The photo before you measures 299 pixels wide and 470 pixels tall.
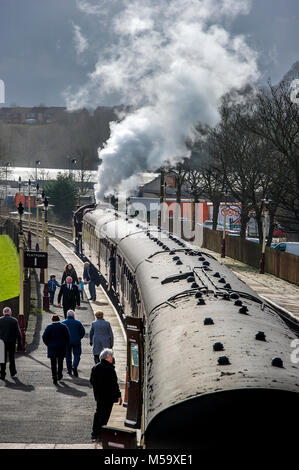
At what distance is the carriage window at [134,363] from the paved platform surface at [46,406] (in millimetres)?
1102

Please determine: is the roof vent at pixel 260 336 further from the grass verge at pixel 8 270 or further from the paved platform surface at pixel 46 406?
the grass verge at pixel 8 270

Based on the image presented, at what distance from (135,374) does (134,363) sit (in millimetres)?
217

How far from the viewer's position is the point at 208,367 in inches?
297

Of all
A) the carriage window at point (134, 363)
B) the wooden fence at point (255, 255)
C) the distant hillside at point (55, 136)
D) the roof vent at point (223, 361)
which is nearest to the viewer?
the roof vent at point (223, 361)

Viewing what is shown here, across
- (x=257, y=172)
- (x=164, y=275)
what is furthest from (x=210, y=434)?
(x=257, y=172)

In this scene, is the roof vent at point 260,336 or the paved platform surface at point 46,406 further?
the paved platform surface at point 46,406

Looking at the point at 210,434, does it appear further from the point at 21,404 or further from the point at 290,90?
the point at 290,90

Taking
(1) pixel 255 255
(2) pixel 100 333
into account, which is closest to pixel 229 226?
(1) pixel 255 255

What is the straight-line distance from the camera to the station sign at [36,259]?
818 inches

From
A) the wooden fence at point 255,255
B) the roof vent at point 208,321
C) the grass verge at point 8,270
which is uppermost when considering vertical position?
the roof vent at point 208,321

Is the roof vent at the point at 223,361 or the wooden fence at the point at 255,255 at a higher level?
the roof vent at the point at 223,361

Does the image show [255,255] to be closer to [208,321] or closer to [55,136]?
[208,321]

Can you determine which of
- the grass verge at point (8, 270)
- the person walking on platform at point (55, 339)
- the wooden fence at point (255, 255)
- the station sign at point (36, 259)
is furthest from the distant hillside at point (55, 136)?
the person walking on platform at point (55, 339)

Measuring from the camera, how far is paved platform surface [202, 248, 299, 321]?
93.8 ft
